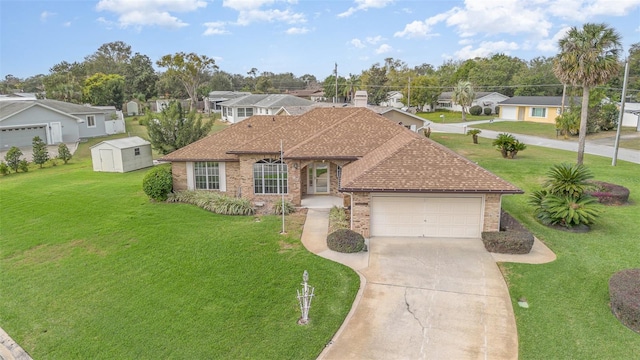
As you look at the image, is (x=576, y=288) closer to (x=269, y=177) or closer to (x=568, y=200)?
(x=568, y=200)

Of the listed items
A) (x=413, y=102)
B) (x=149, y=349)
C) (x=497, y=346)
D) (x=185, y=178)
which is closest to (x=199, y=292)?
(x=149, y=349)

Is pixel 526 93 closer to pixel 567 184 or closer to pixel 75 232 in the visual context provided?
pixel 567 184

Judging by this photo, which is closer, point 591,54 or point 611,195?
point 611,195

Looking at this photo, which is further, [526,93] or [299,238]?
[526,93]

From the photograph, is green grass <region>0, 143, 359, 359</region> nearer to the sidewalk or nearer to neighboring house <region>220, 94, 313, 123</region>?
the sidewalk

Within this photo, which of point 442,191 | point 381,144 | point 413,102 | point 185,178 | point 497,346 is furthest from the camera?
point 413,102

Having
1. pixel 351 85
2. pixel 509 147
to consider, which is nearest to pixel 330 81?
pixel 351 85
